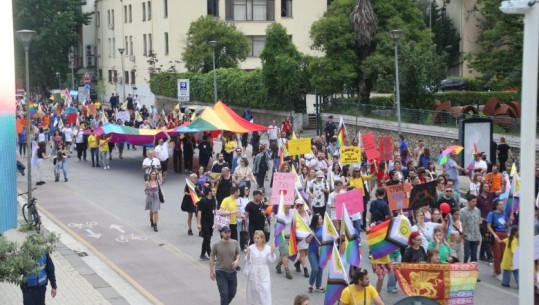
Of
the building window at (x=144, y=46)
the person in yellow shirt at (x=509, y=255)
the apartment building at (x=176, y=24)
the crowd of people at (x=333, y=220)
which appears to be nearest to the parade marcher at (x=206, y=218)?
the crowd of people at (x=333, y=220)

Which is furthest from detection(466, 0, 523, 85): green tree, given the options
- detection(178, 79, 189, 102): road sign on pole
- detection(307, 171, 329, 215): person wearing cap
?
detection(178, 79, 189, 102): road sign on pole

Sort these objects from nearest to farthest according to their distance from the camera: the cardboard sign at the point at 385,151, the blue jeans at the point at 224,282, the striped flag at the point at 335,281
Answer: the striped flag at the point at 335,281 < the blue jeans at the point at 224,282 < the cardboard sign at the point at 385,151

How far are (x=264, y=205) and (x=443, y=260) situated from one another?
14.7 ft

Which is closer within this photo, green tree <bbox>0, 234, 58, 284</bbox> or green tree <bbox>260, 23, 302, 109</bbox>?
green tree <bbox>0, 234, 58, 284</bbox>

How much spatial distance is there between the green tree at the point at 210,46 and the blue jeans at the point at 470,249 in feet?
138

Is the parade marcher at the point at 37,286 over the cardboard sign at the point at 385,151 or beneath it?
beneath

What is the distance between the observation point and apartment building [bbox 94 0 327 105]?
6278cm

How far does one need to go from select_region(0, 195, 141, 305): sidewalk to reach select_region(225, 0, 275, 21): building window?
146ft

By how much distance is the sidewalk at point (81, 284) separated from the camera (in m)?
15.1

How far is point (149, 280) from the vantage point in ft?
54.3

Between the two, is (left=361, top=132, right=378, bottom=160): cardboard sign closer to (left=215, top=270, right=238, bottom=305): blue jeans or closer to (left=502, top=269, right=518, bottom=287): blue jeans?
(left=502, top=269, right=518, bottom=287): blue jeans

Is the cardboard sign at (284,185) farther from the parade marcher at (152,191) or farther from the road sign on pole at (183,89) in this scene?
the road sign on pole at (183,89)

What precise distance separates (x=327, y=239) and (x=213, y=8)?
49.6m

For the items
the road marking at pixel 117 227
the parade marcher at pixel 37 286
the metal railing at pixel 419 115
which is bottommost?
the road marking at pixel 117 227
